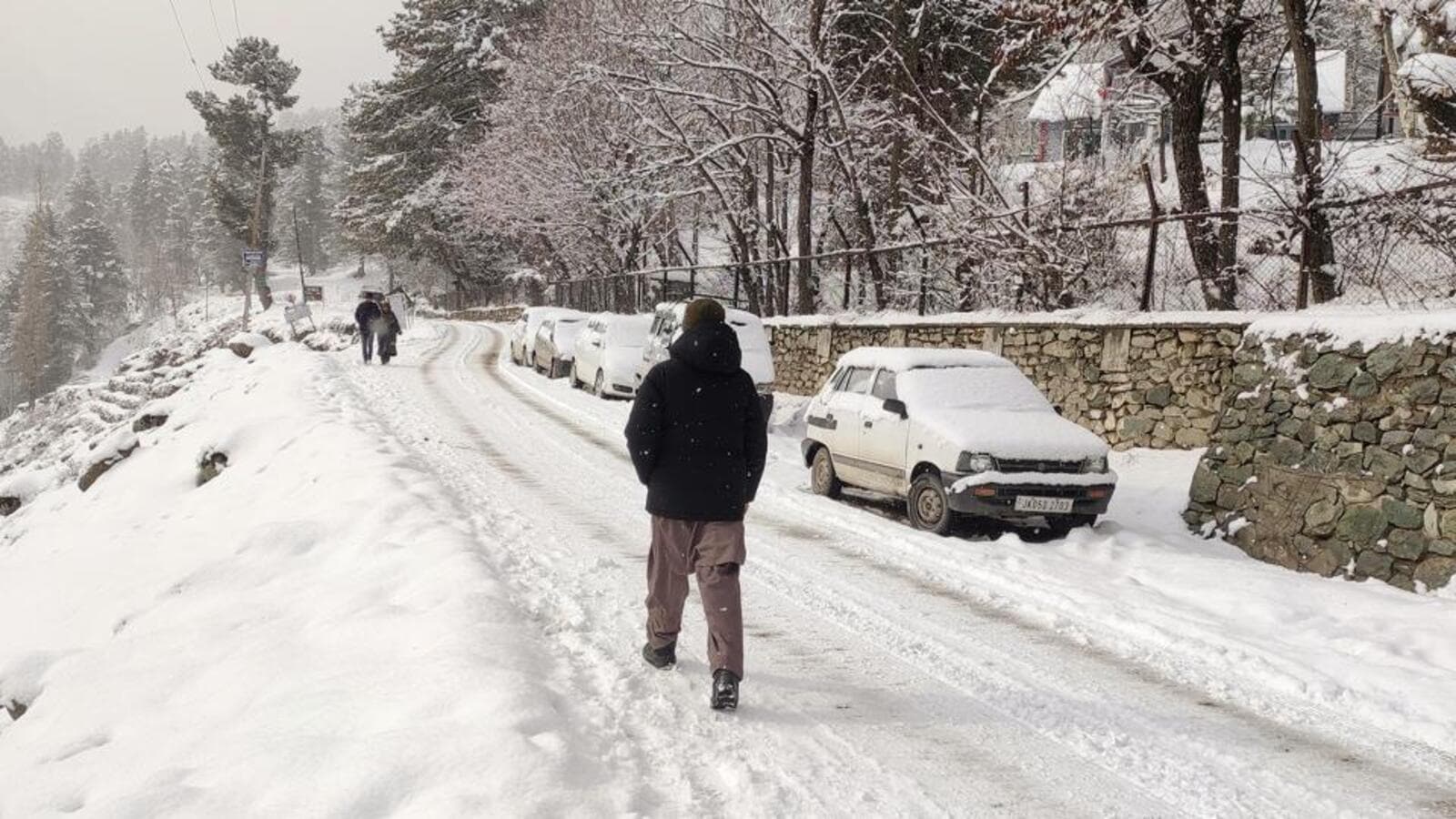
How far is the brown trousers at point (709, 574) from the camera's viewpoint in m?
4.35

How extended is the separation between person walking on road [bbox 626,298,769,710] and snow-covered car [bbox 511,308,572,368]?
66.8 feet

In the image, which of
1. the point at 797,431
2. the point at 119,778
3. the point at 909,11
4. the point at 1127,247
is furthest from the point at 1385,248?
the point at 909,11

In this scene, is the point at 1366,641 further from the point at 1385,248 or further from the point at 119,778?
the point at 119,778

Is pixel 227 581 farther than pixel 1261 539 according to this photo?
No

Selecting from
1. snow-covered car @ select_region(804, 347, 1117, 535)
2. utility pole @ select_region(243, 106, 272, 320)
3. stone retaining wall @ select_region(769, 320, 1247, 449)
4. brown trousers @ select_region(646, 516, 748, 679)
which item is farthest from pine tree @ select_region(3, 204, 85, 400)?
brown trousers @ select_region(646, 516, 748, 679)

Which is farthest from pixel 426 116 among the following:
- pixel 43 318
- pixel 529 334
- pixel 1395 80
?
pixel 43 318

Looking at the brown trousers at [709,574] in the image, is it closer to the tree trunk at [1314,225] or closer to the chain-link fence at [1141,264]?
the chain-link fence at [1141,264]

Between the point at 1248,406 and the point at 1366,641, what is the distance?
11.5 ft

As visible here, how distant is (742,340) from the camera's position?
15742mm

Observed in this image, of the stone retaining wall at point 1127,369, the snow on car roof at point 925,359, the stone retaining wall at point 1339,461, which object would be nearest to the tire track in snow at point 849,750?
the stone retaining wall at point 1339,461

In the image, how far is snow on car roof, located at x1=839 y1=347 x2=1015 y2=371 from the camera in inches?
393

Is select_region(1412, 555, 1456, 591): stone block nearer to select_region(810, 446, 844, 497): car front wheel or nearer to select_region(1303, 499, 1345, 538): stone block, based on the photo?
select_region(1303, 499, 1345, 538): stone block

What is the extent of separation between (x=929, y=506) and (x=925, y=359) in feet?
6.17

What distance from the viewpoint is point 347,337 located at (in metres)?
34.2
